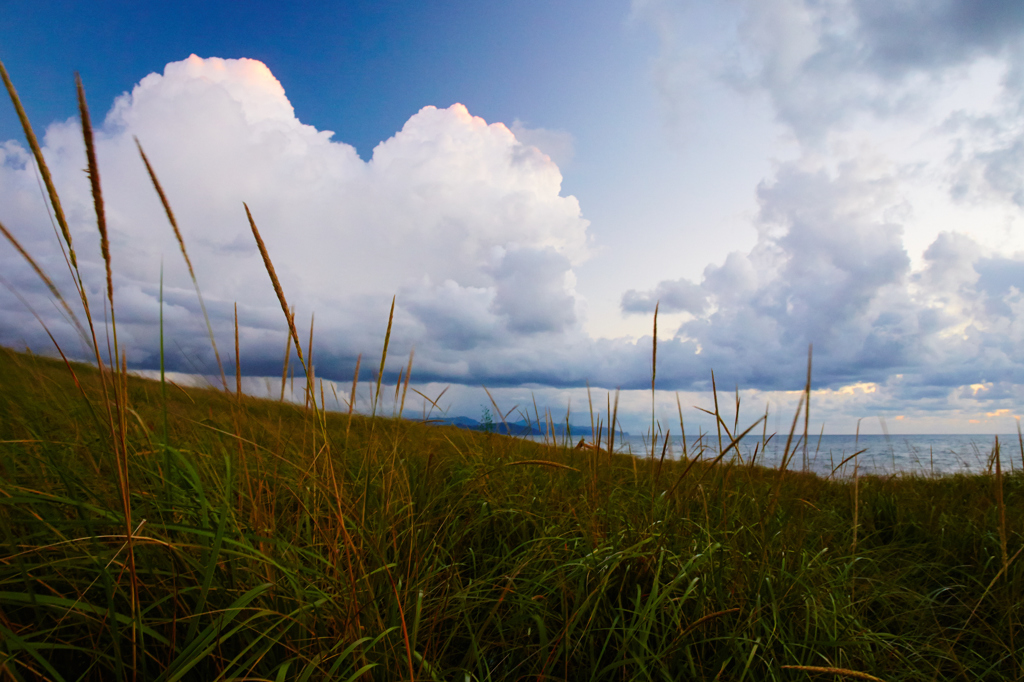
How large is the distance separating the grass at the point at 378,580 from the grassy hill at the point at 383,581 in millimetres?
13

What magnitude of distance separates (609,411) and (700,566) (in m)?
0.72

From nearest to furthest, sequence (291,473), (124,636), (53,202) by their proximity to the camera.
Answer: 1. (53,202)
2. (124,636)
3. (291,473)

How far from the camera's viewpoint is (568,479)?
3.41m

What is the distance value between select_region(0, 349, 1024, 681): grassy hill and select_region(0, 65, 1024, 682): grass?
0.01m

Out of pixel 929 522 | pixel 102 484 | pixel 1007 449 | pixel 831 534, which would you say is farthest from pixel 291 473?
pixel 1007 449

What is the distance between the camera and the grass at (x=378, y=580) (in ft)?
4.27

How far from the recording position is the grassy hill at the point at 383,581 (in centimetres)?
131

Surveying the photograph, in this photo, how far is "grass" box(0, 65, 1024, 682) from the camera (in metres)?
1.30

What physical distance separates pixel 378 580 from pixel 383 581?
37 mm

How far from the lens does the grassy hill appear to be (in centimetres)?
131

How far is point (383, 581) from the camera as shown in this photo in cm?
169

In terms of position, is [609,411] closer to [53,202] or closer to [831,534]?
[53,202]

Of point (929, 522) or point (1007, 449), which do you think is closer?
point (929, 522)

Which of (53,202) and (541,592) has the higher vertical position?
(53,202)
